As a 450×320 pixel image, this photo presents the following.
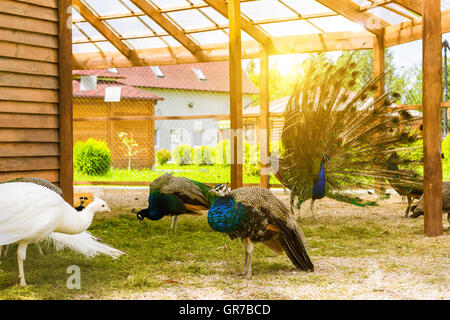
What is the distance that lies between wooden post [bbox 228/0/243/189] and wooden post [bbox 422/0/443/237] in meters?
2.63

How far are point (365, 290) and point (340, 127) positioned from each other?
3.53 meters

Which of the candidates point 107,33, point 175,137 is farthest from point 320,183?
point 175,137

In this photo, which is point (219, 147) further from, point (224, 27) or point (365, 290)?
point (365, 290)

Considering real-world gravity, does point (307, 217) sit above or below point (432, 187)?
below

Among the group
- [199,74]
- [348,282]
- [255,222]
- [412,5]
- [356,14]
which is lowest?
[348,282]

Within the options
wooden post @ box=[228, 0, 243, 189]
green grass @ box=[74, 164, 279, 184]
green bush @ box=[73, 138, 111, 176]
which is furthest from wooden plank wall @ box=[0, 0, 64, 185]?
green bush @ box=[73, 138, 111, 176]

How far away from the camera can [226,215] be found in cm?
406

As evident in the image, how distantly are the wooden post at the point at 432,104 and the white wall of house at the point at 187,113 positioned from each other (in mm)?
16442

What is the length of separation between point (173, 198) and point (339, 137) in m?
2.45

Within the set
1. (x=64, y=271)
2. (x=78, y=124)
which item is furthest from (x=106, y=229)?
(x=78, y=124)

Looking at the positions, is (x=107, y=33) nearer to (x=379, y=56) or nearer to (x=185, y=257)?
(x=379, y=56)

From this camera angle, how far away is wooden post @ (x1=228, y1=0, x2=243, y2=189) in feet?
24.7

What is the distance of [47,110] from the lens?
6707 millimetres

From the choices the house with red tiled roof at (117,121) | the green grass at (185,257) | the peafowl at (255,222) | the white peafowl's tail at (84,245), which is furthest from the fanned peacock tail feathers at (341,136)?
the house with red tiled roof at (117,121)
